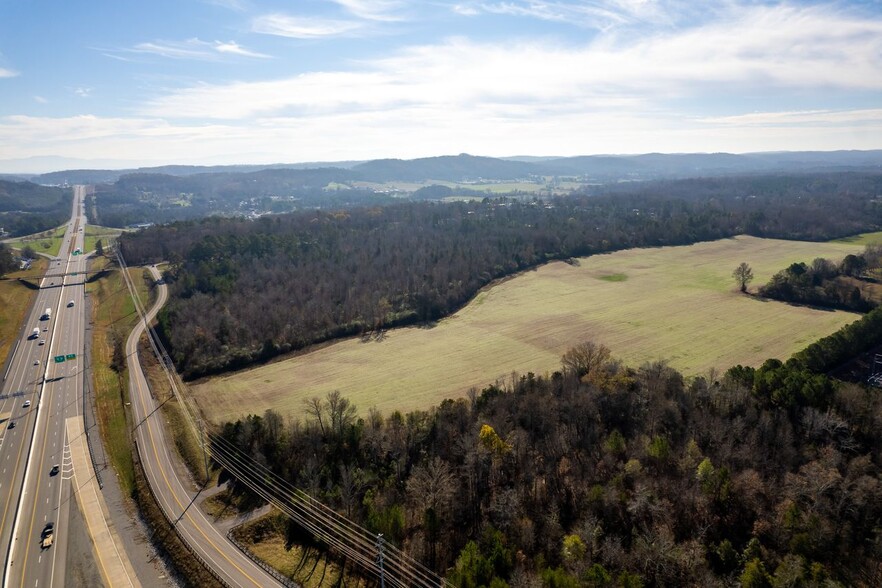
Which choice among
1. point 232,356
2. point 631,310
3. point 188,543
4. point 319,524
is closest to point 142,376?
point 232,356

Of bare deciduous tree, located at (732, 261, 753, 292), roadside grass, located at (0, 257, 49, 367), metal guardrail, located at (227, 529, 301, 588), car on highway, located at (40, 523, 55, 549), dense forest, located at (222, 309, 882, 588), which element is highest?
bare deciduous tree, located at (732, 261, 753, 292)

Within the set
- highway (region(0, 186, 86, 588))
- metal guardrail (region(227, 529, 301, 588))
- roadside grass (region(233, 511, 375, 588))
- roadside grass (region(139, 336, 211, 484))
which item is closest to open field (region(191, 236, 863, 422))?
roadside grass (region(139, 336, 211, 484))

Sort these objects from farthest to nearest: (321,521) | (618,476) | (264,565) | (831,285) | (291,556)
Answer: (831,285) < (618,476) < (321,521) < (291,556) < (264,565)

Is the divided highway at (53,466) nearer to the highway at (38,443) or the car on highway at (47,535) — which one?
the highway at (38,443)

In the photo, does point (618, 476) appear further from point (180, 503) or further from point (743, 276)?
point (743, 276)

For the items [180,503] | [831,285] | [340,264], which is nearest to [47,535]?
[180,503]

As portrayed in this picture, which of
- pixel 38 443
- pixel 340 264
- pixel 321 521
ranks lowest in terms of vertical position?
pixel 321 521

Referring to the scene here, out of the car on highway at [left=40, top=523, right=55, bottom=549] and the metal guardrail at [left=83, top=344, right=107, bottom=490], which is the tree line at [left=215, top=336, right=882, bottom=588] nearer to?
the metal guardrail at [left=83, top=344, right=107, bottom=490]
